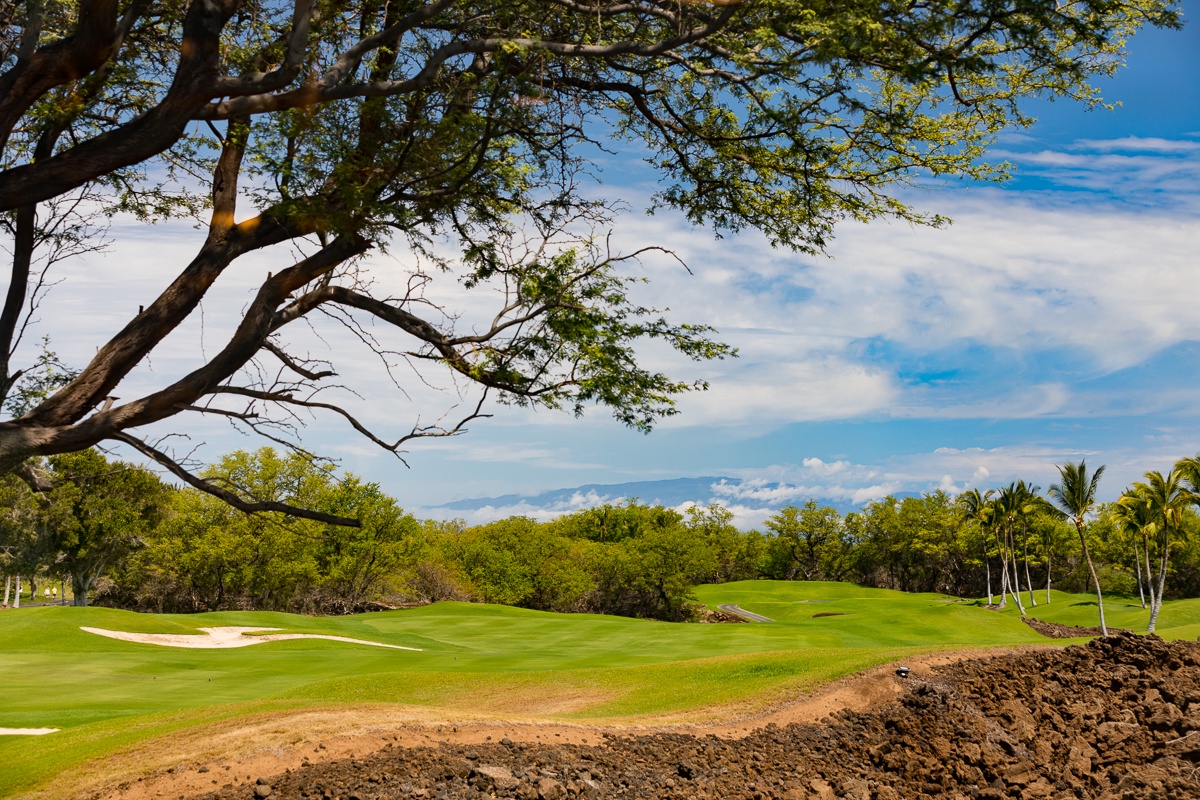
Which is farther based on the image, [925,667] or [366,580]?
[366,580]

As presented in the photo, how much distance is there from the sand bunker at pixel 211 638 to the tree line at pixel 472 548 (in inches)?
238

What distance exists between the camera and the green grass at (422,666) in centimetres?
1143

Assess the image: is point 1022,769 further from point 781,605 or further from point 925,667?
point 781,605

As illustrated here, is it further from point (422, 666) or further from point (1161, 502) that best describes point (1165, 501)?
point (422, 666)

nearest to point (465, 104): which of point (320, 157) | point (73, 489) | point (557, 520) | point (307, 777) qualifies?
point (320, 157)

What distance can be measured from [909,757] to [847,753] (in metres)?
0.66

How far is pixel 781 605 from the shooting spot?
52.1 meters

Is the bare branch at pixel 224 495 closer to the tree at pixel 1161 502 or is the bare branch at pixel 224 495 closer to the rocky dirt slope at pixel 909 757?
the rocky dirt slope at pixel 909 757

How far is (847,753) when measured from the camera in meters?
9.05

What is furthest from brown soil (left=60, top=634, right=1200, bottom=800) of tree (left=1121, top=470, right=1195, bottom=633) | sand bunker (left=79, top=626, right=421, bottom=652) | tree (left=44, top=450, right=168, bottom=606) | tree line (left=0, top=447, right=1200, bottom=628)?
tree (left=44, top=450, right=168, bottom=606)

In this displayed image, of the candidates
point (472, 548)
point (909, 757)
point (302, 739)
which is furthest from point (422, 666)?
point (472, 548)

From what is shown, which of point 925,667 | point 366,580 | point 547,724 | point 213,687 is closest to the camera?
point 547,724

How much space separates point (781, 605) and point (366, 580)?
25481mm

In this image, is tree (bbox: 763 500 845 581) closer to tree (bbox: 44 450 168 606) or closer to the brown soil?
tree (bbox: 44 450 168 606)
